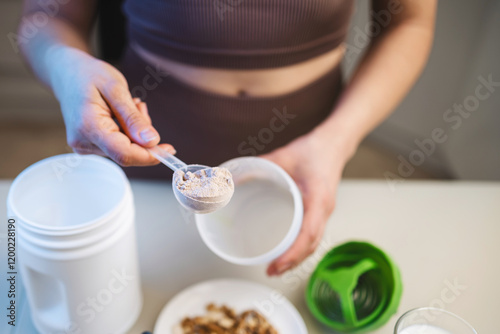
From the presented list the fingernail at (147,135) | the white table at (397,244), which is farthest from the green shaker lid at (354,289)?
the fingernail at (147,135)

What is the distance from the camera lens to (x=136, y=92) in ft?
→ 2.71

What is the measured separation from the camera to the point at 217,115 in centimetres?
82

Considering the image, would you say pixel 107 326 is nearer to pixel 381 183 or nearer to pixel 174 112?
pixel 174 112

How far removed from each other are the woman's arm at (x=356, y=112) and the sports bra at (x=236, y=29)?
0.09m

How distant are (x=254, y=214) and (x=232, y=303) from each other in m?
0.13

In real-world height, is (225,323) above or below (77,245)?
below

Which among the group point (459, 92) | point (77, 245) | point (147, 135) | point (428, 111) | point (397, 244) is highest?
point (147, 135)

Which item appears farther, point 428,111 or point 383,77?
point 428,111

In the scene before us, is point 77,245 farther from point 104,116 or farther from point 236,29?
point 236,29

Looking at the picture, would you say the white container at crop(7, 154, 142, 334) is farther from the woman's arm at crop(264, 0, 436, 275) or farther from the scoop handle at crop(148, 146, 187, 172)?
the woman's arm at crop(264, 0, 436, 275)

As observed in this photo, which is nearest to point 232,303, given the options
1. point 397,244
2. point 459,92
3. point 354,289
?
point 354,289

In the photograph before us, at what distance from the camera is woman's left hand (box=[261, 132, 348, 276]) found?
0.60m

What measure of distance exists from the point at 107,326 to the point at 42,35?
0.42 metres

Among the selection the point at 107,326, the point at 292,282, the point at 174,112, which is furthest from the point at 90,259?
the point at 174,112
